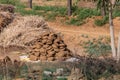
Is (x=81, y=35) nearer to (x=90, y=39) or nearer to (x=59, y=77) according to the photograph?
(x=90, y=39)

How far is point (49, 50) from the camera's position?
17422 millimetres

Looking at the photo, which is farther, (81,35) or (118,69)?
(81,35)

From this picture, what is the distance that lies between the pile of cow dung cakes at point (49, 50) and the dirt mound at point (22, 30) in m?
2.00

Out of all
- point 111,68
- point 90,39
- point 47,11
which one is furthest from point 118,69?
point 47,11

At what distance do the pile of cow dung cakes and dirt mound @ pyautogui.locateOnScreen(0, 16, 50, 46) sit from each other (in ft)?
6.56

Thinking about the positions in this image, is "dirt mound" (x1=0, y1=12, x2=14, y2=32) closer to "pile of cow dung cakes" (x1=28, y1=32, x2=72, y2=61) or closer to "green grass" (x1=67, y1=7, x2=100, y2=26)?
"pile of cow dung cakes" (x1=28, y1=32, x2=72, y2=61)

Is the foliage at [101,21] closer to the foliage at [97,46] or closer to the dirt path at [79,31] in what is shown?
the dirt path at [79,31]

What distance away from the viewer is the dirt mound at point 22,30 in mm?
20359

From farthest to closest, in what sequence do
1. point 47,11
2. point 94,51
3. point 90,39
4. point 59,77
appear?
point 47,11, point 90,39, point 94,51, point 59,77

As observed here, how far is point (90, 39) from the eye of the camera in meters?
23.4

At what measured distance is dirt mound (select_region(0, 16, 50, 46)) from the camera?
20359 millimetres

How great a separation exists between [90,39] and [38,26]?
3261 mm

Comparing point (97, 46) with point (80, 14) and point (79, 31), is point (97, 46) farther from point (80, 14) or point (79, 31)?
point (80, 14)

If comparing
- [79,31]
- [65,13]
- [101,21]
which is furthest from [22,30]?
[65,13]
